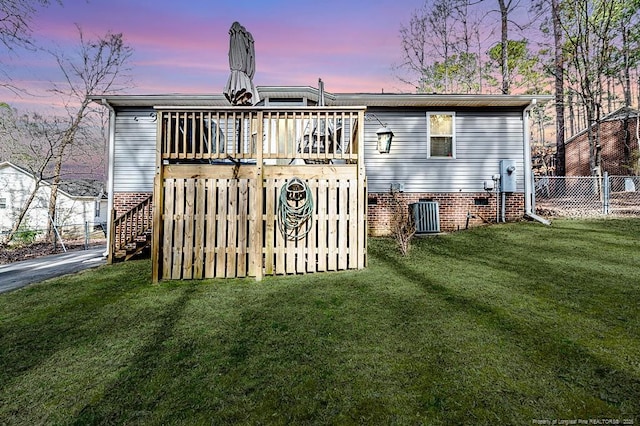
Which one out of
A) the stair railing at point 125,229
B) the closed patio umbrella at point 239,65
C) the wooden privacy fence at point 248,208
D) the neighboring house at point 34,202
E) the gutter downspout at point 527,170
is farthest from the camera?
the neighboring house at point 34,202

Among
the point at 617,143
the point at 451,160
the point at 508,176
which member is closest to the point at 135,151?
the point at 451,160

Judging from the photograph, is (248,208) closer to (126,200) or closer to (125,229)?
(125,229)

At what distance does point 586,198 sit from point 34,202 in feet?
104

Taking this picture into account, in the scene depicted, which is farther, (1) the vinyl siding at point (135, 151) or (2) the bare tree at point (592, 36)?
(2) the bare tree at point (592, 36)

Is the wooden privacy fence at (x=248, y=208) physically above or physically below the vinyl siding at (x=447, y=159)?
below

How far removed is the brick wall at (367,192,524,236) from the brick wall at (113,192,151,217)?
6.70m

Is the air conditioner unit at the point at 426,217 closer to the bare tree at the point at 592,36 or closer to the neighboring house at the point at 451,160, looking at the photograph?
the neighboring house at the point at 451,160

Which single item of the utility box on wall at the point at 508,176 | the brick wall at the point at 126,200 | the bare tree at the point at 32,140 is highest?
the bare tree at the point at 32,140

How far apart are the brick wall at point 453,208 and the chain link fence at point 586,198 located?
144 centimetres

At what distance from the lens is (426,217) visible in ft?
27.9

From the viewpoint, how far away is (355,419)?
5.41ft

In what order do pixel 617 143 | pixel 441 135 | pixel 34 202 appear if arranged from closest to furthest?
pixel 441 135
pixel 617 143
pixel 34 202

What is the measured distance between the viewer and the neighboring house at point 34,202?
66.1 ft

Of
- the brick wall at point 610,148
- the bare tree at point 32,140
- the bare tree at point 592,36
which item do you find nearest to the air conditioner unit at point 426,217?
the bare tree at point 592,36
